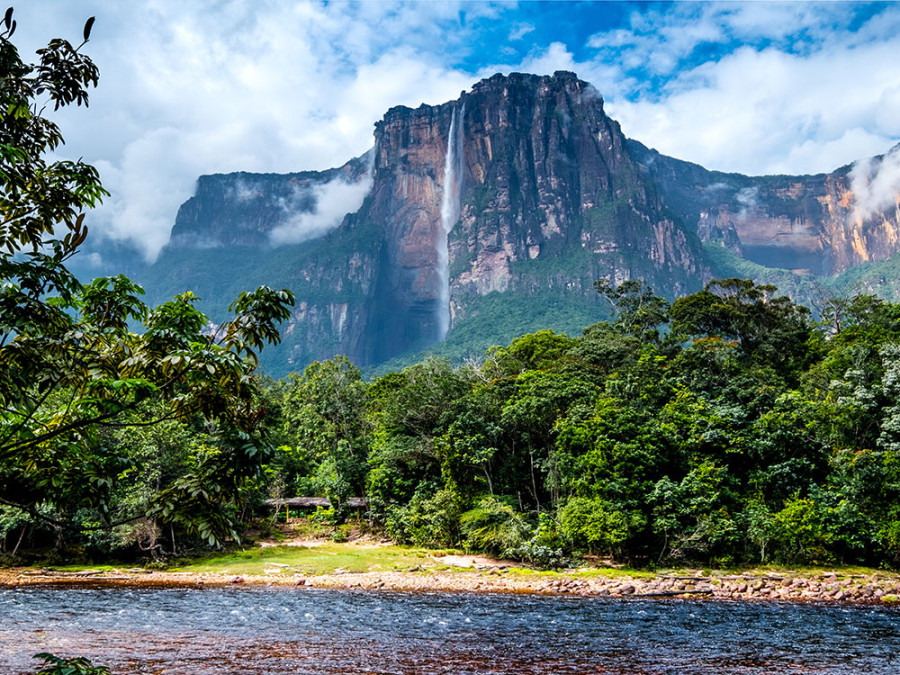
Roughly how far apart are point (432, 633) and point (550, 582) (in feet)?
43.8

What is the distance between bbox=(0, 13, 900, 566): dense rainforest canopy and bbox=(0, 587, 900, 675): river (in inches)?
149

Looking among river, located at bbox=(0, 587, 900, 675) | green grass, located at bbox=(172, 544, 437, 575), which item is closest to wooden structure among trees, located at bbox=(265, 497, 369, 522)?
green grass, located at bbox=(172, 544, 437, 575)

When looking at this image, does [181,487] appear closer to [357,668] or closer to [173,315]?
[173,315]

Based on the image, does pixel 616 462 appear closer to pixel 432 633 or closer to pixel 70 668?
pixel 432 633

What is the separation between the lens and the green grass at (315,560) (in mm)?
34500

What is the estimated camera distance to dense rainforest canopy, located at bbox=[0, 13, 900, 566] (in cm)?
526

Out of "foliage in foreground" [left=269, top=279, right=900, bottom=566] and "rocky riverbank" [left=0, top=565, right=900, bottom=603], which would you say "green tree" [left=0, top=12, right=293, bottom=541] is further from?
"foliage in foreground" [left=269, top=279, right=900, bottom=566]

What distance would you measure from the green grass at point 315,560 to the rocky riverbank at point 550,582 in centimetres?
108

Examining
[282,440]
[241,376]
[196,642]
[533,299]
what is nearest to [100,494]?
[241,376]

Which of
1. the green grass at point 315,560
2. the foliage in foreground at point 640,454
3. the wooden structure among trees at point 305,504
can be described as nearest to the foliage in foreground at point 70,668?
the green grass at point 315,560

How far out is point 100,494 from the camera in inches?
215

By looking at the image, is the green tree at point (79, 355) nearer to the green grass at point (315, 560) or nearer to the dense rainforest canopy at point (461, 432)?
the dense rainforest canopy at point (461, 432)

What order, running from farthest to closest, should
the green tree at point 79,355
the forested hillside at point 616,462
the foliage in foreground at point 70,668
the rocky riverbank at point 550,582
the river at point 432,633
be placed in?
1. the forested hillside at point 616,462
2. the rocky riverbank at point 550,582
3. the river at point 432,633
4. the green tree at point 79,355
5. the foliage in foreground at point 70,668

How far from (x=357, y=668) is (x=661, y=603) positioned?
16.5 m
